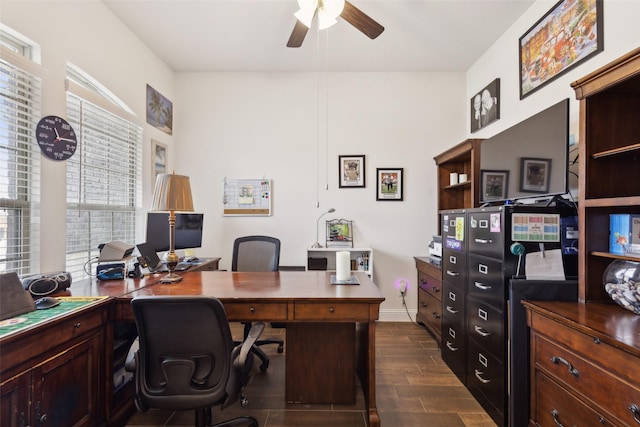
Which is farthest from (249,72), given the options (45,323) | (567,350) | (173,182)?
(567,350)

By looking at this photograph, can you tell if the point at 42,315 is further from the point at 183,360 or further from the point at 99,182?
the point at 99,182

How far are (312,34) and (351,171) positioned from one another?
1.52m

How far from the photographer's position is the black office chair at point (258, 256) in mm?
2795

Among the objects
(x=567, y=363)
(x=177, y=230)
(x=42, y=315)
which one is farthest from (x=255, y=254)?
(x=567, y=363)

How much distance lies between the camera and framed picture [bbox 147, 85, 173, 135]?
3.13 m

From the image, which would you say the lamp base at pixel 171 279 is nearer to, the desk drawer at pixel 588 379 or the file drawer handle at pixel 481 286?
the file drawer handle at pixel 481 286

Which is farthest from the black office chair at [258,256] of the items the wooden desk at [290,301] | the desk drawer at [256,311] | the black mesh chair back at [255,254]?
the desk drawer at [256,311]

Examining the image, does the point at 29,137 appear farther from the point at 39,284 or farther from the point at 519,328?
the point at 519,328

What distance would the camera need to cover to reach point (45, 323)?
1257 millimetres

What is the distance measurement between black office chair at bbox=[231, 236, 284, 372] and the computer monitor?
62 cm

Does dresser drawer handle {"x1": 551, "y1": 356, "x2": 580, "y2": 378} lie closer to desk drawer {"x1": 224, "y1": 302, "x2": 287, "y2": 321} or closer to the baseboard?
desk drawer {"x1": 224, "y1": 302, "x2": 287, "y2": 321}

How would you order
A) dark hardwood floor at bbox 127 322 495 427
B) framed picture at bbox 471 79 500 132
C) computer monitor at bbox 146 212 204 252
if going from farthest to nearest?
1. framed picture at bbox 471 79 500 132
2. computer monitor at bbox 146 212 204 252
3. dark hardwood floor at bbox 127 322 495 427

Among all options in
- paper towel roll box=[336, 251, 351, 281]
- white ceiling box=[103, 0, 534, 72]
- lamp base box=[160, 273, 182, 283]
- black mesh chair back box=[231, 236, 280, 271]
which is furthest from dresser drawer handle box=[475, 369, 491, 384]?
white ceiling box=[103, 0, 534, 72]

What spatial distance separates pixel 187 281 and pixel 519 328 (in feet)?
6.83
